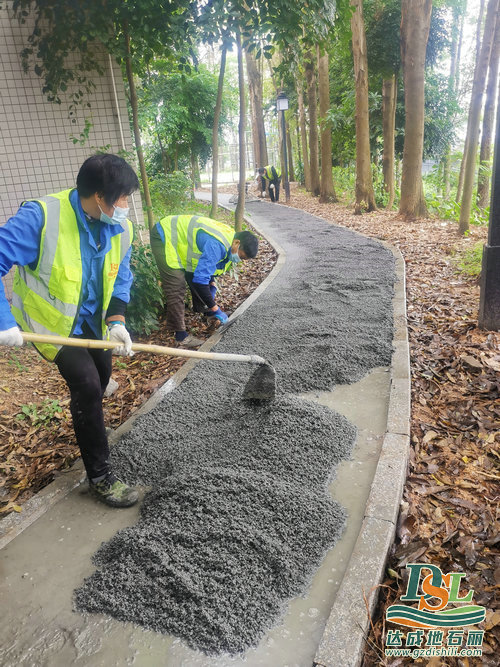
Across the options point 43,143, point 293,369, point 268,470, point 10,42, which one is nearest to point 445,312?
point 293,369

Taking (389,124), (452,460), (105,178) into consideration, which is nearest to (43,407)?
(105,178)

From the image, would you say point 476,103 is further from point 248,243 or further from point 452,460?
point 452,460

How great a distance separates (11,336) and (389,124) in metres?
13.8

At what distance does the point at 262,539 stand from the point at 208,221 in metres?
3.53

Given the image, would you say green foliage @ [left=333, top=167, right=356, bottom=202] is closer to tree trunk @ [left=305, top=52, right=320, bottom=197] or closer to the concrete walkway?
tree trunk @ [left=305, top=52, right=320, bottom=197]

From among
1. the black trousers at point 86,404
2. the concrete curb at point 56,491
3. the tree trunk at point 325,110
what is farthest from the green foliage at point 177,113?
the black trousers at point 86,404

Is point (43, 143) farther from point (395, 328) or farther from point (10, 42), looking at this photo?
point (395, 328)

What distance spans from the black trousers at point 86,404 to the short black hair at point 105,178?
0.82 m

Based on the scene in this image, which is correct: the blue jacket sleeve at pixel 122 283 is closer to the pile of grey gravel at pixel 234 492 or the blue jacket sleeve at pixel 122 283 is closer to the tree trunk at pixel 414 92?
the pile of grey gravel at pixel 234 492

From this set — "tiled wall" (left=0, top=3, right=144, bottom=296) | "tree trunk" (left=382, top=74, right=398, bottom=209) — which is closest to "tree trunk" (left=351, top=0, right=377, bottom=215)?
"tree trunk" (left=382, top=74, right=398, bottom=209)

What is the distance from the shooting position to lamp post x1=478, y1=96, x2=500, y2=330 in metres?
4.14

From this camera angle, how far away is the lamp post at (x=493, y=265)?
4145 mm

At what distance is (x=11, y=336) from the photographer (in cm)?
207

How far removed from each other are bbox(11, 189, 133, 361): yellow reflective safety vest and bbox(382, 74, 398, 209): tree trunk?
12.3 metres
